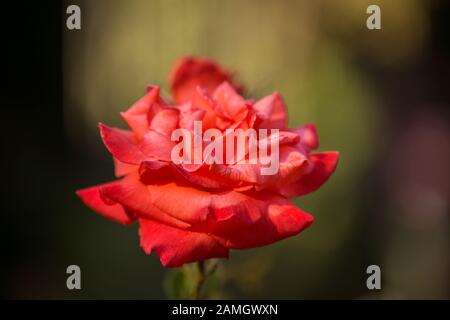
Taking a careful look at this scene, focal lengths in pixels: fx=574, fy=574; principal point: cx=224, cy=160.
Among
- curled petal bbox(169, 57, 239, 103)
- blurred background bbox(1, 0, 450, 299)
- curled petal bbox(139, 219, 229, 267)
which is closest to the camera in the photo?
curled petal bbox(139, 219, 229, 267)

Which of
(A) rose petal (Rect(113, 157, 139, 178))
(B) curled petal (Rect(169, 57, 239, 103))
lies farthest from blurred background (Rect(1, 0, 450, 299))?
(A) rose petal (Rect(113, 157, 139, 178))

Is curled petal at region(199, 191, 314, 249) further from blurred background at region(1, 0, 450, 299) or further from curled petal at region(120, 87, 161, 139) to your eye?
blurred background at region(1, 0, 450, 299)

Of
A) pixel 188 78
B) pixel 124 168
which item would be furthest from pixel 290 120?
pixel 124 168

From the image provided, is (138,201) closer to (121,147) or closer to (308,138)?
(121,147)

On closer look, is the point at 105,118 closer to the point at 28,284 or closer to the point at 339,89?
the point at 28,284

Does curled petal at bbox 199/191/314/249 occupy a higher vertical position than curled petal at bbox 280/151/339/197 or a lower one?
lower

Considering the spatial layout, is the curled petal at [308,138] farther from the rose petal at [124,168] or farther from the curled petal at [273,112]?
the rose petal at [124,168]
